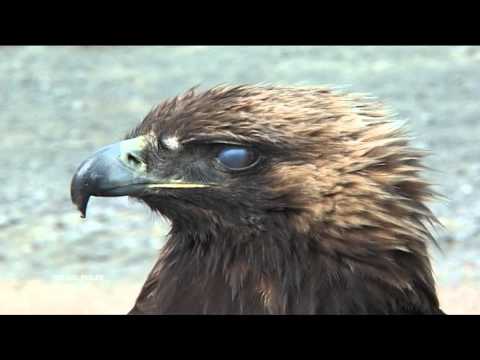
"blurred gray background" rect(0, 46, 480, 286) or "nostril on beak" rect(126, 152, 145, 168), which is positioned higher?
"blurred gray background" rect(0, 46, 480, 286)

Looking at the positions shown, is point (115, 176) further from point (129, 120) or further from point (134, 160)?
point (129, 120)

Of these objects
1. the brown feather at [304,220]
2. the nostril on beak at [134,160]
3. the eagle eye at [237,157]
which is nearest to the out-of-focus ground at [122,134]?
the brown feather at [304,220]

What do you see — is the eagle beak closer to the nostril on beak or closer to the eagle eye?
the nostril on beak

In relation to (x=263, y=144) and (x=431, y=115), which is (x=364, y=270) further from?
(x=431, y=115)

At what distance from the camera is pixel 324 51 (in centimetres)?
1611

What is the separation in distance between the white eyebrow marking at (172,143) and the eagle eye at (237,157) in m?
0.18

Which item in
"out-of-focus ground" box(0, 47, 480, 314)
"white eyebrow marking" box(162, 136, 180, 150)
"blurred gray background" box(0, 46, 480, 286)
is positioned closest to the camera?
"white eyebrow marking" box(162, 136, 180, 150)

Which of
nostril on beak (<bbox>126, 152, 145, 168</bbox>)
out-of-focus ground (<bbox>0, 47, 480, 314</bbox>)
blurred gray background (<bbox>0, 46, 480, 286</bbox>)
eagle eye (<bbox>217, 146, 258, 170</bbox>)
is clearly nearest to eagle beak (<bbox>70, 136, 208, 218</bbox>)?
nostril on beak (<bbox>126, 152, 145, 168</bbox>)

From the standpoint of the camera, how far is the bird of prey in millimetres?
3137

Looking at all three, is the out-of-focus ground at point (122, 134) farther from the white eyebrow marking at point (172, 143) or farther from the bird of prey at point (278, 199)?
the white eyebrow marking at point (172, 143)

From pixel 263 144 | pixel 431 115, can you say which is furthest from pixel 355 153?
pixel 431 115

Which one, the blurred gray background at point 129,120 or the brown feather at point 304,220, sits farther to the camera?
the blurred gray background at point 129,120

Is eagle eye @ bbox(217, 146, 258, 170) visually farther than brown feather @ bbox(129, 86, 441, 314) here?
Yes

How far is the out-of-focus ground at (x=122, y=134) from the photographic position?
809 cm
